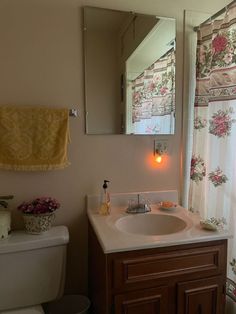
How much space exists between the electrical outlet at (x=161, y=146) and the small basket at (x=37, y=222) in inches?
32.8

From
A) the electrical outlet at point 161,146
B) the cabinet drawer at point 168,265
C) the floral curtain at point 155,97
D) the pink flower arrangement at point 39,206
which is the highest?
the floral curtain at point 155,97

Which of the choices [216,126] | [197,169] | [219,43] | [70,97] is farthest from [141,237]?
[219,43]

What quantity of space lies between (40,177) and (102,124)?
517 millimetres

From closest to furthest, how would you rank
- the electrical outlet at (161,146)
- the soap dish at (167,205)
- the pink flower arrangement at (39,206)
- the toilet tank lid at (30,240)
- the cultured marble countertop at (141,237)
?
the cultured marble countertop at (141,237) < the toilet tank lid at (30,240) < the pink flower arrangement at (39,206) < the soap dish at (167,205) < the electrical outlet at (161,146)

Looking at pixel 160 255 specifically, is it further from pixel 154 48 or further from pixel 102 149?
pixel 154 48

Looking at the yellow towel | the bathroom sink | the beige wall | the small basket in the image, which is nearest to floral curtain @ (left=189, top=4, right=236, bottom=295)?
the beige wall

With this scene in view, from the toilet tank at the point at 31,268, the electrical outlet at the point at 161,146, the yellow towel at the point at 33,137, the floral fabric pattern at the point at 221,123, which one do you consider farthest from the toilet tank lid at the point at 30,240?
the floral fabric pattern at the point at 221,123

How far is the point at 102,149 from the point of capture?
1.65 metres

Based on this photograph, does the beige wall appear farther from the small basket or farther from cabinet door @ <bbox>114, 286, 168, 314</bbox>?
cabinet door @ <bbox>114, 286, 168, 314</bbox>

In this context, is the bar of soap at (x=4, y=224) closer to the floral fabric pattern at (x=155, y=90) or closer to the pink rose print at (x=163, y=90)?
the floral fabric pattern at (x=155, y=90)

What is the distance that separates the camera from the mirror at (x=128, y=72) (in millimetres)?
1585

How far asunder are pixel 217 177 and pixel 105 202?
2.36 ft

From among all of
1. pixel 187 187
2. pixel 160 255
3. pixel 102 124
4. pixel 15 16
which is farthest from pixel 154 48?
pixel 160 255

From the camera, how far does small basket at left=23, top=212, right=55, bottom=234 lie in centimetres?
140
